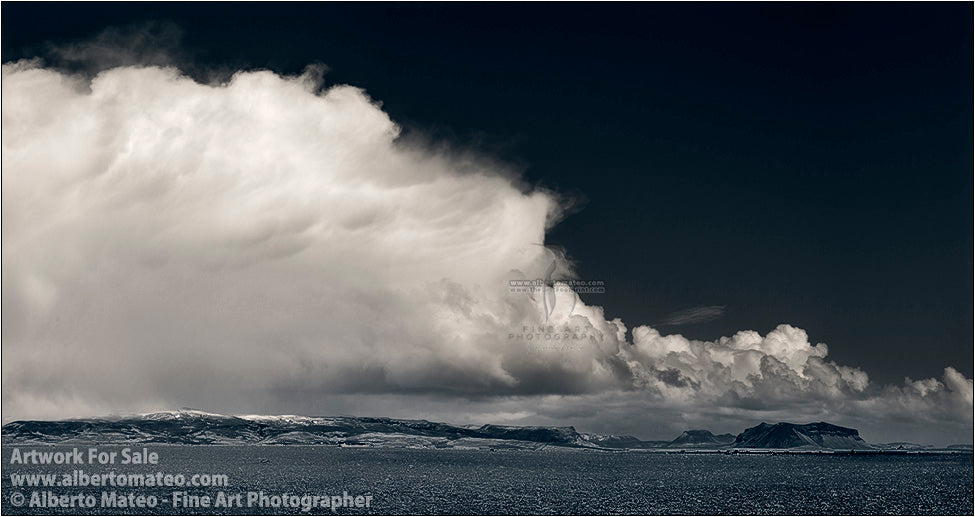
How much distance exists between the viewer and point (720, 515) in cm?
16462

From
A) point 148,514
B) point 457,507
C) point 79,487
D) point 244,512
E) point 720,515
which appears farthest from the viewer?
point 79,487

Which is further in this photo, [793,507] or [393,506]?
[793,507]

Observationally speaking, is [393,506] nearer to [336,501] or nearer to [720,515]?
[336,501]

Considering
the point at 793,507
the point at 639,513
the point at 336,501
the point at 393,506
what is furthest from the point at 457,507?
the point at 793,507

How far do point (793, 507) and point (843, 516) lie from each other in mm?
18461

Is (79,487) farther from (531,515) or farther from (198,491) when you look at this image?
(531,515)

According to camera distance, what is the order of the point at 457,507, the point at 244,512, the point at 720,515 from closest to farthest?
the point at 244,512
the point at 720,515
the point at 457,507

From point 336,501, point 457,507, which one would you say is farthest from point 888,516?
point 336,501

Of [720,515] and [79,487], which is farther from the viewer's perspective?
[79,487]

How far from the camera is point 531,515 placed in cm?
15888

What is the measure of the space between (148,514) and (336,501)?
50.0 meters

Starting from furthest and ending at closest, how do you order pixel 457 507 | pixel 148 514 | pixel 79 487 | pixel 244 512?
1. pixel 79 487
2. pixel 457 507
3. pixel 244 512
4. pixel 148 514

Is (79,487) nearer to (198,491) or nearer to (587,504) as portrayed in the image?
(198,491)

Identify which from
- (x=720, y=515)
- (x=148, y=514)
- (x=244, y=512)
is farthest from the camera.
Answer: (x=720, y=515)
